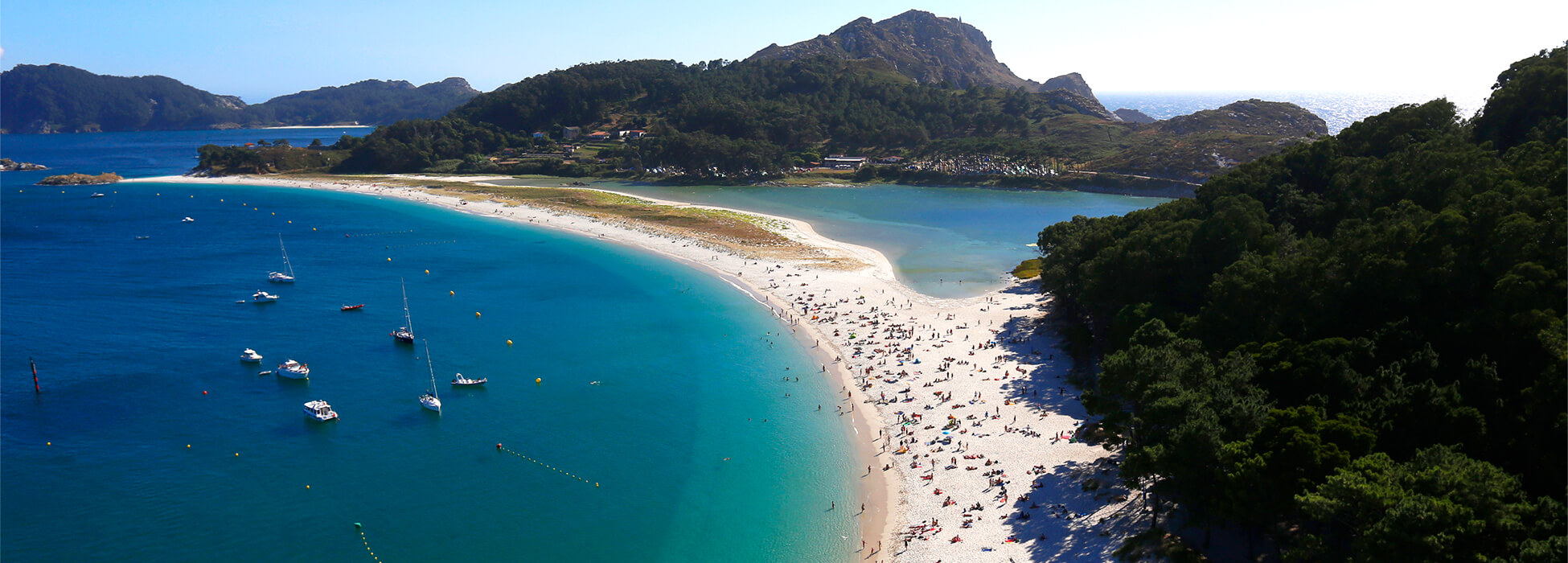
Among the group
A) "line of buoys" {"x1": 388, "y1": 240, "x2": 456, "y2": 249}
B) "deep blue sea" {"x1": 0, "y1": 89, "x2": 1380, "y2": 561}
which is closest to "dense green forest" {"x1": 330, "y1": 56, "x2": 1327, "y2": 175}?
"line of buoys" {"x1": 388, "y1": 240, "x2": 456, "y2": 249}

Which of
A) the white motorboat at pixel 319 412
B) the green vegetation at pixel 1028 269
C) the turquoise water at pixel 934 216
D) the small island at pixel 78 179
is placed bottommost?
the white motorboat at pixel 319 412

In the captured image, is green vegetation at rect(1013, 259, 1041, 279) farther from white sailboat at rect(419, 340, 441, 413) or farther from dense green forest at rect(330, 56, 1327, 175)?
dense green forest at rect(330, 56, 1327, 175)

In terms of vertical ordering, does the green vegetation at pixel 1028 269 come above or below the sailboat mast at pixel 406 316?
above

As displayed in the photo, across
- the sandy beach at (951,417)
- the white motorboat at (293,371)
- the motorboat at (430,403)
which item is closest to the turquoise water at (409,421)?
the motorboat at (430,403)

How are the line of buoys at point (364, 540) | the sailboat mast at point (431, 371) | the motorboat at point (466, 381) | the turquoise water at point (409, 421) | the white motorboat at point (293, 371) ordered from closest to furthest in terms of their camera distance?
the line of buoys at point (364, 540)
the turquoise water at point (409, 421)
the sailboat mast at point (431, 371)
the motorboat at point (466, 381)
the white motorboat at point (293, 371)

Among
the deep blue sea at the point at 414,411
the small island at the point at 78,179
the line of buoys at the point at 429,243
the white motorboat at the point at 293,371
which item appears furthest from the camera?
the small island at the point at 78,179

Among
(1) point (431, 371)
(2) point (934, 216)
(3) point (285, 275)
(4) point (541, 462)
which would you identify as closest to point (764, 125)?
(2) point (934, 216)

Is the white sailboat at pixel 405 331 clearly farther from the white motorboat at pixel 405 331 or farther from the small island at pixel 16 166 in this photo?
the small island at pixel 16 166

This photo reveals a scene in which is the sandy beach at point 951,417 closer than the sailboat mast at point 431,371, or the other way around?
the sandy beach at point 951,417
